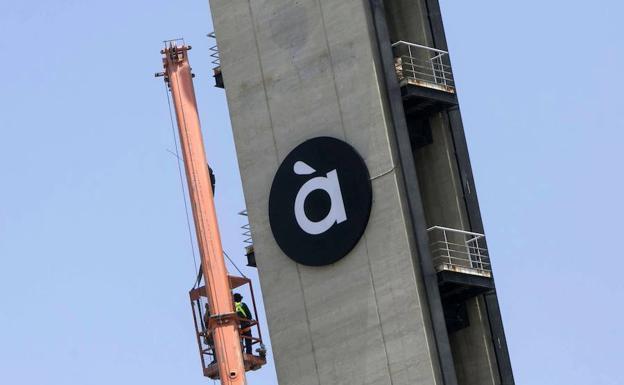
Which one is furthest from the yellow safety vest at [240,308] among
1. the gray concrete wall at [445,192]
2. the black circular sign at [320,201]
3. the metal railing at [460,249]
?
the metal railing at [460,249]

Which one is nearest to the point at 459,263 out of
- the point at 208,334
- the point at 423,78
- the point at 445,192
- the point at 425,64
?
the point at 445,192

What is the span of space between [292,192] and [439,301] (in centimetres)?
813

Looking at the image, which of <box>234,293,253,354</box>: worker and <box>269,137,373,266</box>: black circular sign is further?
<box>234,293,253,354</box>: worker

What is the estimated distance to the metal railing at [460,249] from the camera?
370ft

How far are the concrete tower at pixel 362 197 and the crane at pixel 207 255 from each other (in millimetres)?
2700

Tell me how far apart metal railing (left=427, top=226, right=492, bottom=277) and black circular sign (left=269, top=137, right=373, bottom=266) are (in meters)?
3.08

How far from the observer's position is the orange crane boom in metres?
117

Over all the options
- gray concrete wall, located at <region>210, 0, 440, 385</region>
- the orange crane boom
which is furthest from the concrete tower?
the orange crane boom

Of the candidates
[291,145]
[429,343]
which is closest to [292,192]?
[291,145]

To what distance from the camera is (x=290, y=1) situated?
116m

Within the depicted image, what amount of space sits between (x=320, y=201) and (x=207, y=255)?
691cm

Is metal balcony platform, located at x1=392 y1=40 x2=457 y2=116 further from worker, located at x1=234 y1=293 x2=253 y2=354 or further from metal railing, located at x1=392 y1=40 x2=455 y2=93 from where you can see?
worker, located at x1=234 y1=293 x2=253 y2=354

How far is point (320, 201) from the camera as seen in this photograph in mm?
113875

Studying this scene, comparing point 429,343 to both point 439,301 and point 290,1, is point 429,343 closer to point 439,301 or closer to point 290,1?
point 439,301
